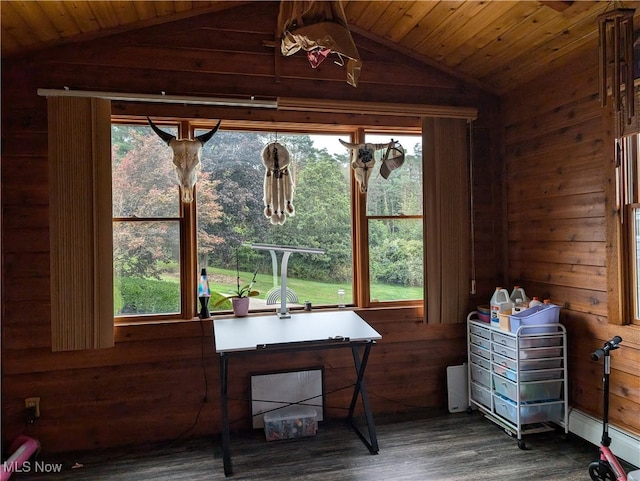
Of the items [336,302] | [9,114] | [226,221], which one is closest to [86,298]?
[226,221]

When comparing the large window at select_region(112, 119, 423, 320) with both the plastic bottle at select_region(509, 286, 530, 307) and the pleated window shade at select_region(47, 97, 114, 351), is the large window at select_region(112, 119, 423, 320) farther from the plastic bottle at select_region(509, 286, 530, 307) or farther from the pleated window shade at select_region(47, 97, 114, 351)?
the plastic bottle at select_region(509, 286, 530, 307)

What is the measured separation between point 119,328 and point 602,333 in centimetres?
315

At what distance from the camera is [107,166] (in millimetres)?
2848

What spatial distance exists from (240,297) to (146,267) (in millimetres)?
694

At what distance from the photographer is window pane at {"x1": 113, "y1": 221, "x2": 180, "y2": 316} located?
2.99m

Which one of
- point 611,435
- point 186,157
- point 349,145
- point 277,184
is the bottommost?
point 611,435

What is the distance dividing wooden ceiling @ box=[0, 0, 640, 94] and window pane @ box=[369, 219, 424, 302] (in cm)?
131

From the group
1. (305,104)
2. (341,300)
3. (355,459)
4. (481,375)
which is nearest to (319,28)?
(305,104)

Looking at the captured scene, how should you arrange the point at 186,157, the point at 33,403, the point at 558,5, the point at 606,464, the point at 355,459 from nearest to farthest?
the point at 606,464
the point at 558,5
the point at 355,459
the point at 33,403
the point at 186,157

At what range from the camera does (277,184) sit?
121 inches

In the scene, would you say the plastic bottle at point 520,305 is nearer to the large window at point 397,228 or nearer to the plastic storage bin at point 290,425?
the large window at point 397,228

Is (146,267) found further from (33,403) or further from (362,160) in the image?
(362,160)

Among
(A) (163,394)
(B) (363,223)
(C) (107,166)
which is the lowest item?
(A) (163,394)

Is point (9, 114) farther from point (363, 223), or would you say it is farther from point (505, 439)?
point (505, 439)
